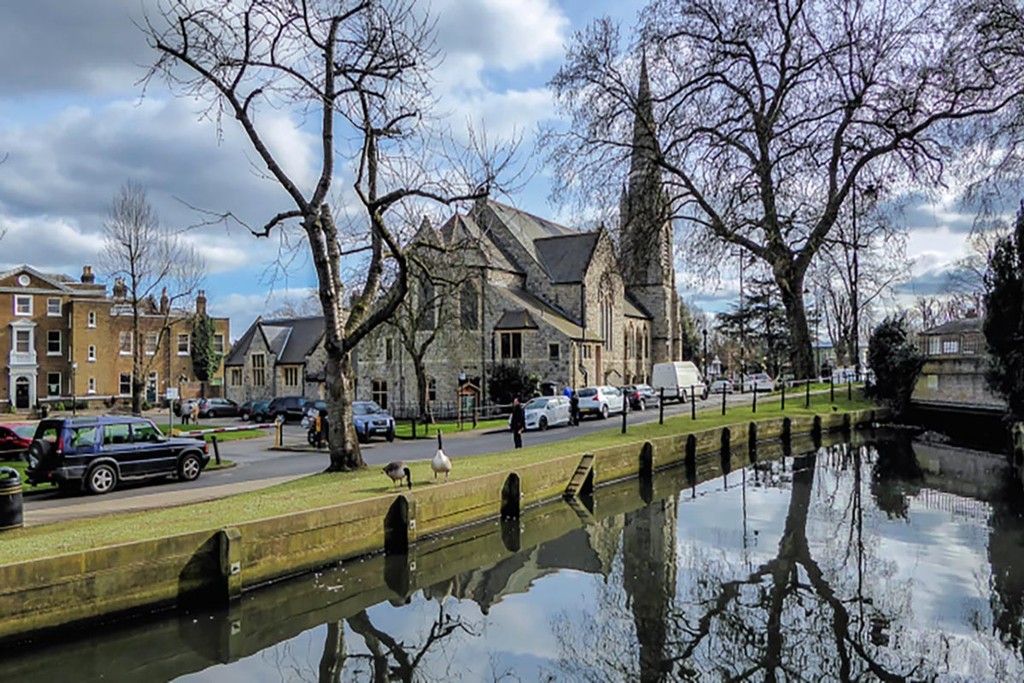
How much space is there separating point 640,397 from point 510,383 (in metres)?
7.67

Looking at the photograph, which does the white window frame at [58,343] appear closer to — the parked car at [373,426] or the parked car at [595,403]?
the parked car at [373,426]

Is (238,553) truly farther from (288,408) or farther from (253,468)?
A: (288,408)

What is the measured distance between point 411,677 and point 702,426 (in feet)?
62.3

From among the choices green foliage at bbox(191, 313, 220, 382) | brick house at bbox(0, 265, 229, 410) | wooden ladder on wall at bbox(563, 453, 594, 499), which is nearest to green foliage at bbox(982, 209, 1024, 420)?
wooden ladder on wall at bbox(563, 453, 594, 499)

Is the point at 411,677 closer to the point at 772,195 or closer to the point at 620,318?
the point at 772,195

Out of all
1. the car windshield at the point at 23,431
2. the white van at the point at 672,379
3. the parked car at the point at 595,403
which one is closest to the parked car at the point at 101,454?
the car windshield at the point at 23,431

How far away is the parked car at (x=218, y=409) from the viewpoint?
1998 inches

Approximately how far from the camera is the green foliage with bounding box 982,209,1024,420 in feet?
78.7

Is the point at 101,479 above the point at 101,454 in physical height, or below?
below

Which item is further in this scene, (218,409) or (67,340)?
(67,340)

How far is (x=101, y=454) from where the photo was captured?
16.6 meters

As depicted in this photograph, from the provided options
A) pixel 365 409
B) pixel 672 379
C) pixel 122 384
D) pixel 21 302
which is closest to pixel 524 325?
pixel 672 379

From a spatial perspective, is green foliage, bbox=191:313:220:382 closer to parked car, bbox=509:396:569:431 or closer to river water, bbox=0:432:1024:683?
parked car, bbox=509:396:569:431

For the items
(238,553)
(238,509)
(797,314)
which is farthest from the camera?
(797,314)
